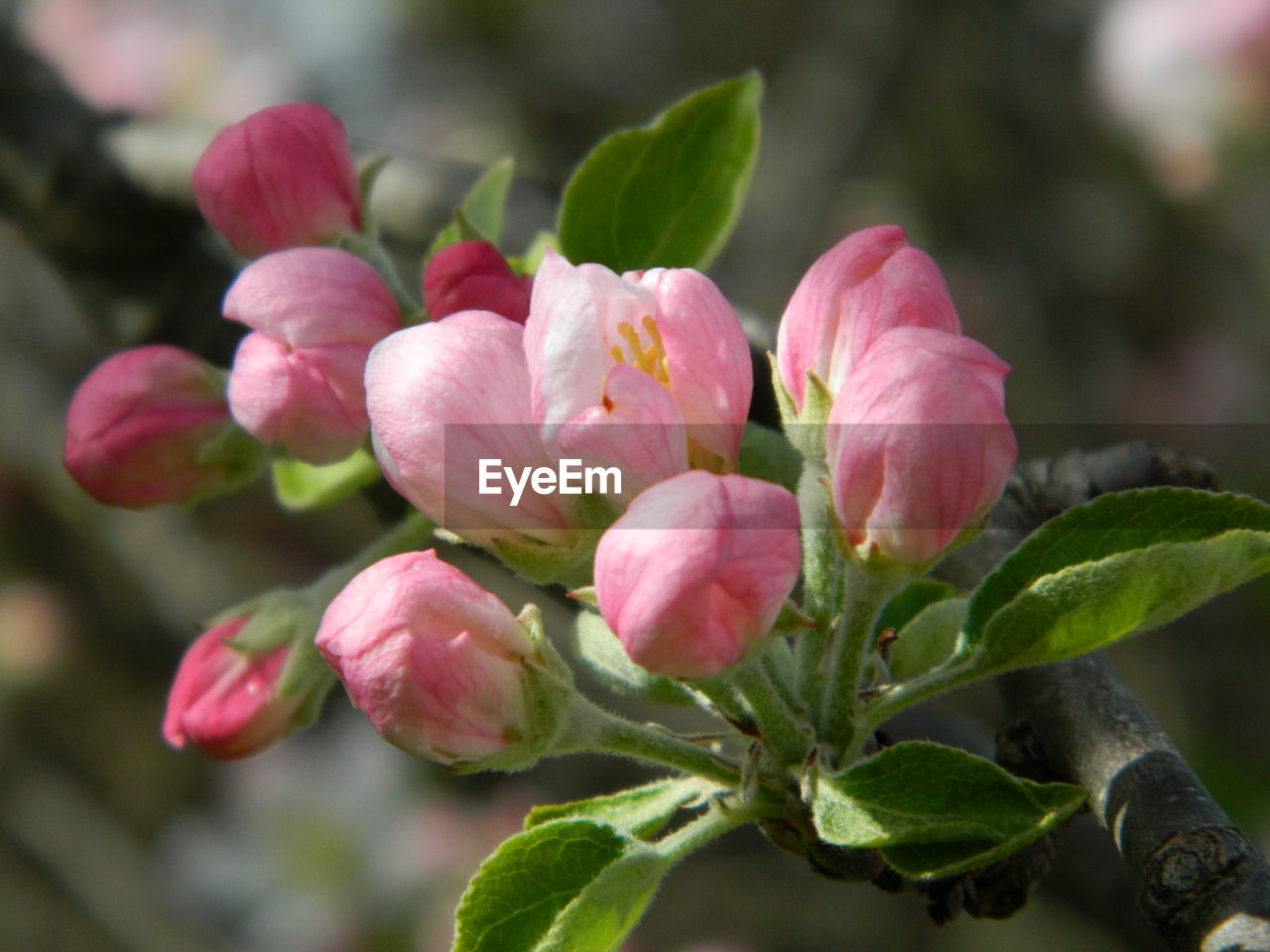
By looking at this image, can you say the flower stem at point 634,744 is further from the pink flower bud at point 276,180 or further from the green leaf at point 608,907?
the pink flower bud at point 276,180

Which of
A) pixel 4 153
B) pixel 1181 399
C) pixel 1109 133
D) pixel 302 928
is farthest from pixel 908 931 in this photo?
pixel 4 153

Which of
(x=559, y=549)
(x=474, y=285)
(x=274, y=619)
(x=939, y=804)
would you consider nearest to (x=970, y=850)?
(x=939, y=804)

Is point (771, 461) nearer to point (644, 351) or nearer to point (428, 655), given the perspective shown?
point (644, 351)

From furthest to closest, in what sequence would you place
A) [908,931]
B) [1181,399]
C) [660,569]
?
[1181,399] → [908,931] → [660,569]

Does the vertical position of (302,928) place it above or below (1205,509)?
below

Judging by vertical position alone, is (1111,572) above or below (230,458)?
above

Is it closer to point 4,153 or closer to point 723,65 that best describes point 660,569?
point 4,153
